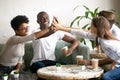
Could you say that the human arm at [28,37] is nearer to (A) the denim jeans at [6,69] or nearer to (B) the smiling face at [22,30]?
(B) the smiling face at [22,30]

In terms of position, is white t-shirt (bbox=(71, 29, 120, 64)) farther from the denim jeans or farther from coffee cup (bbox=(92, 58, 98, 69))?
the denim jeans

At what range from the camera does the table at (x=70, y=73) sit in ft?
9.48

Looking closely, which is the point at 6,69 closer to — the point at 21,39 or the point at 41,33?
the point at 21,39

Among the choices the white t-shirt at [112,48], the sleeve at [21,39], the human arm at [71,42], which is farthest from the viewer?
the human arm at [71,42]

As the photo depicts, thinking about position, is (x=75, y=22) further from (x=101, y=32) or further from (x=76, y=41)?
(x=101, y=32)

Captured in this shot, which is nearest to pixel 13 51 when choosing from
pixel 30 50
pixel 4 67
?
pixel 4 67

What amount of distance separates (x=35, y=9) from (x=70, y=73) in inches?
64.7

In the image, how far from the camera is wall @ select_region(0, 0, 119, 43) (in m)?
4.21

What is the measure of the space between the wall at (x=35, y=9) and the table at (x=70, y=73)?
1281 millimetres


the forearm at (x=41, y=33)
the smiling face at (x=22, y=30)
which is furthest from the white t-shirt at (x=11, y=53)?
the forearm at (x=41, y=33)

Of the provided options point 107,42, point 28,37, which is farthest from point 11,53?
point 107,42

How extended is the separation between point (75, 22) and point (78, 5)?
27 cm

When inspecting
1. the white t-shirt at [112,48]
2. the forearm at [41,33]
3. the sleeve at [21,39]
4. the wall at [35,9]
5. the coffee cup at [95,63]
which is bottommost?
the coffee cup at [95,63]

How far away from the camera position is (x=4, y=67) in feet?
11.5
